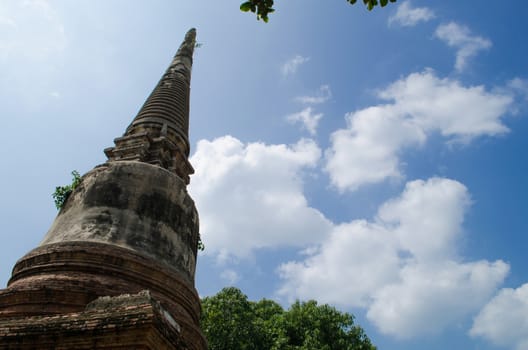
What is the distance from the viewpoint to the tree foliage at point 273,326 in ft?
64.0

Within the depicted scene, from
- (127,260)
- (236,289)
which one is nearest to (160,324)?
(127,260)

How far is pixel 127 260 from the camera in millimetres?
7781

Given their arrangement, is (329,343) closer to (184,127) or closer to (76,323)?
(184,127)

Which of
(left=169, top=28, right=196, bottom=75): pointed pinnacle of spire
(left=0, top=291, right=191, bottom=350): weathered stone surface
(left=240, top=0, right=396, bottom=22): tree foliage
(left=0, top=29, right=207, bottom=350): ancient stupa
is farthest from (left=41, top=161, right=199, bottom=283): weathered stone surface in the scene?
(left=169, top=28, right=196, bottom=75): pointed pinnacle of spire

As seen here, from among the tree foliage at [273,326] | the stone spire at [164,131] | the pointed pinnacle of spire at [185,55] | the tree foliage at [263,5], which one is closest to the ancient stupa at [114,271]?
the stone spire at [164,131]

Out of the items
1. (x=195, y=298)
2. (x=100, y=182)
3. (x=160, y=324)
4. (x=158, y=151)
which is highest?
(x=158, y=151)

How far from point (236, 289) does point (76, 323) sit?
1654cm

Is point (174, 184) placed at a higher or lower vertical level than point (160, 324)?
higher

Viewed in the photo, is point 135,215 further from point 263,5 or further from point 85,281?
point 263,5

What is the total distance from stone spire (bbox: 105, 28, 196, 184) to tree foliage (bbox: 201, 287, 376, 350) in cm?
976

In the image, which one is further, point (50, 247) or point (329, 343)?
point (329, 343)

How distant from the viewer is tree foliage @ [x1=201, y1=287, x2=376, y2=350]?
19.5 meters

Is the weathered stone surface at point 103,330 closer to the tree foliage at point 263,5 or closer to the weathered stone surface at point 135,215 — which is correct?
the weathered stone surface at point 135,215

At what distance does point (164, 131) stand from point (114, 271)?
5182 millimetres
